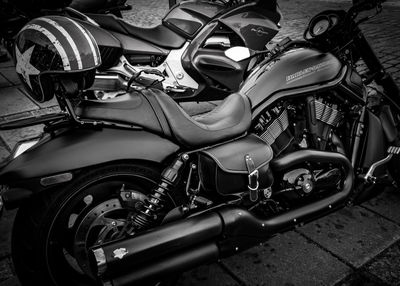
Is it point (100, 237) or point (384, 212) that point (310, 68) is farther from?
point (100, 237)

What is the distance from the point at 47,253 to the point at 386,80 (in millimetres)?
2410

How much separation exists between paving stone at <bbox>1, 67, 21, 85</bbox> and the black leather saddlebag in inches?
188

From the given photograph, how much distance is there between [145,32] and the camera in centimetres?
403

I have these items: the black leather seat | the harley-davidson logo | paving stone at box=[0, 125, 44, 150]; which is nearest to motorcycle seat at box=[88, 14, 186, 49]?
the harley-davidson logo

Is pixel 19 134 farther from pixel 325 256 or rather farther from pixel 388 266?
pixel 388 266

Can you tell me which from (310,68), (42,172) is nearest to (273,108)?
(310,68)

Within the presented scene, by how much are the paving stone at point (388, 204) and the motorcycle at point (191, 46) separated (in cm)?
194

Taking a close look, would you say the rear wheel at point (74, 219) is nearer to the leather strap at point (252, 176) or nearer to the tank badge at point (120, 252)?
the tank badge at point (120, 252)

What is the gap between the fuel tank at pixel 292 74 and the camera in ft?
7.23

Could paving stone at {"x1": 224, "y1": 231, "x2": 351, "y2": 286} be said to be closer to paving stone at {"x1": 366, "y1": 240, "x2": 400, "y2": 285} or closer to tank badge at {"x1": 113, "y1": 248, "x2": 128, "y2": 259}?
paving stone at {"x1": 366, "y1": 240, "x2": 400, "y2": 285}

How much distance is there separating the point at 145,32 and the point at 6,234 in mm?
2421

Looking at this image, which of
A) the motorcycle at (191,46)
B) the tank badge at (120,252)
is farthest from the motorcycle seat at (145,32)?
the tank badge at (120,252)

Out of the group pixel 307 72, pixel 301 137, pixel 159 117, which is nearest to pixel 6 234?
pixel 159 117

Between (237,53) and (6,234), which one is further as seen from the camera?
(237,53)
